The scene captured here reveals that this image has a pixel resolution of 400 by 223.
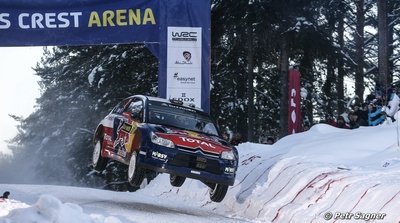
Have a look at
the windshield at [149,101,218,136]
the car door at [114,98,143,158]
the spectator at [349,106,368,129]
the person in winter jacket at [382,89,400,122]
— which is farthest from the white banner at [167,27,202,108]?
the person in winter jacket at [382,89,400,122]

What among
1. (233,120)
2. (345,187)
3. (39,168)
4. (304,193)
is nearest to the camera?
(345,187)

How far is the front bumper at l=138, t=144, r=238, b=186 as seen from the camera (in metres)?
12.0

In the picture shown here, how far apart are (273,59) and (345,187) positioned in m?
19.1

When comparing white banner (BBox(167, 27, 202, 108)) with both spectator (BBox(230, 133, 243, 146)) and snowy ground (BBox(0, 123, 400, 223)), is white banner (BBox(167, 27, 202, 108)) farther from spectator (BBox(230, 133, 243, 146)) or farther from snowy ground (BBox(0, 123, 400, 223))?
snowy ground (BBox(0, 123, 400, 223))

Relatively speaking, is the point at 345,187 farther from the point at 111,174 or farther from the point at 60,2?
the point at 111,174

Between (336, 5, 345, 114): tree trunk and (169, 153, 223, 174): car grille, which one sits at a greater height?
(336, 5, 345, 114): tree trunk

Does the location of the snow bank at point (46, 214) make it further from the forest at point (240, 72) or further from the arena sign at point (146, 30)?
the forest at point (240, 72)

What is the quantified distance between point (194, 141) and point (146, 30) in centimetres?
718

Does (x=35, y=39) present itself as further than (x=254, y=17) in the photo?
No

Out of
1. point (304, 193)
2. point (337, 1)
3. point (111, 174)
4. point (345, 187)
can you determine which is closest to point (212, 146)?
point (304, 193)

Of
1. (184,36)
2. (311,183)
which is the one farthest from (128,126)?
(184,36)

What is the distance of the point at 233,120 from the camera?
2925 centimetres

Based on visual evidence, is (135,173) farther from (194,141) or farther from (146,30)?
(146,30)

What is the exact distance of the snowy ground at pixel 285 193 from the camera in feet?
30.3
